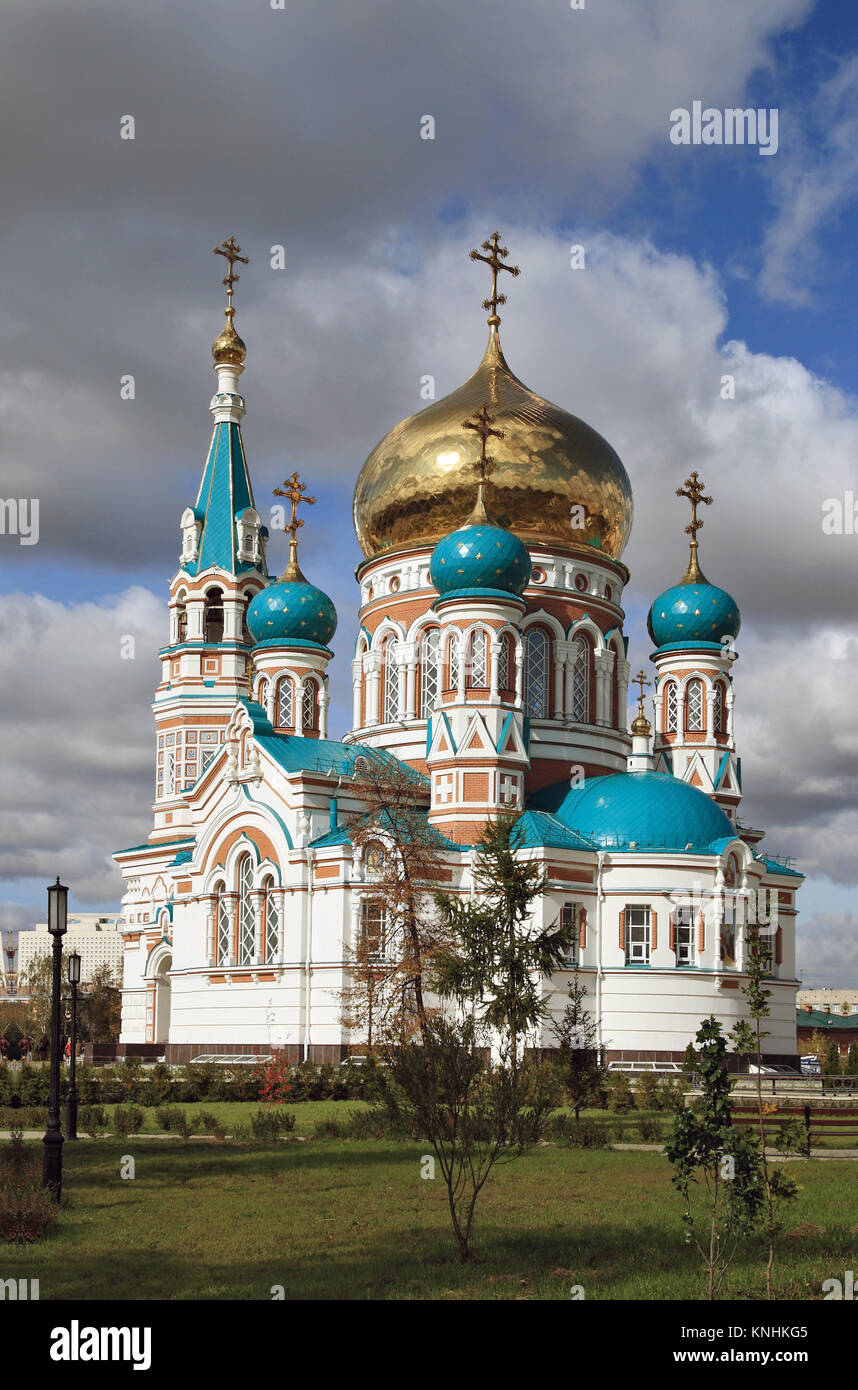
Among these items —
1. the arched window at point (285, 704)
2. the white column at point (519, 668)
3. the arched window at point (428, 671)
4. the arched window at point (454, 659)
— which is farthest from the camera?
the arched window at point (285, 704)

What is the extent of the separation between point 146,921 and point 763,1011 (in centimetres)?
3697

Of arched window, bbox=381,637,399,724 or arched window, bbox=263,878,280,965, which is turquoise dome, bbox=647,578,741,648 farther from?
arched window, bbox=263,878,280,965

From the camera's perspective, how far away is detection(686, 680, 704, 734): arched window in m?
39.2

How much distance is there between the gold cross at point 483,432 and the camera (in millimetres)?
35469

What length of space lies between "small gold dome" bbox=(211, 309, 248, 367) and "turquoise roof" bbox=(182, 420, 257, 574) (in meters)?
2.22

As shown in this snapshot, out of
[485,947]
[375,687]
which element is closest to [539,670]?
[375,687]

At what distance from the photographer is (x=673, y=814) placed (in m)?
33.1

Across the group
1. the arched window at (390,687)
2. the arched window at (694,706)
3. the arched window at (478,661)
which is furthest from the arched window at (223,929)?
the arched window at (694,706)

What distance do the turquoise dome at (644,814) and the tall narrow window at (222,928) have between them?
8164 millimetres

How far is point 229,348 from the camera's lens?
47.7m

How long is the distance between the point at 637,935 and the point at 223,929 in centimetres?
987

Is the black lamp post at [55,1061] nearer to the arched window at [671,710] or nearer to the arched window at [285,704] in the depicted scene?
the arched window at [285,704]

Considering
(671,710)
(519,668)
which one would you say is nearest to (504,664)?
(519,668)

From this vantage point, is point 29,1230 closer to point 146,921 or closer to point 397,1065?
point 397,1065
